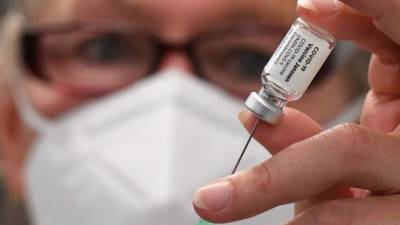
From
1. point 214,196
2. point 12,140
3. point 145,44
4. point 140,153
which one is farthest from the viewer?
point 12,140

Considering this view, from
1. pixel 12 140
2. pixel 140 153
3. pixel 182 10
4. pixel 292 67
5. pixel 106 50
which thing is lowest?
pixel 12 140

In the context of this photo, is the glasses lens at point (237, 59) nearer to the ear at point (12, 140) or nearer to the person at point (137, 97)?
the person at point (137, 97)

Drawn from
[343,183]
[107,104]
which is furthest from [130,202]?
[343,183]

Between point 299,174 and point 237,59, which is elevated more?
point 299,174

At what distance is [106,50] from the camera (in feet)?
5.07

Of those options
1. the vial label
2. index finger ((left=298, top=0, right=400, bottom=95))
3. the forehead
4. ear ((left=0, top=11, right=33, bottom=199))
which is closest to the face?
the forehead

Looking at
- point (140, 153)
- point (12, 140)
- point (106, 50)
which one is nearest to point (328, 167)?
point (140, 153)

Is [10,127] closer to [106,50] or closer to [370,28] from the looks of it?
[106,50]

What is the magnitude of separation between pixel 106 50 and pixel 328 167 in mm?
936

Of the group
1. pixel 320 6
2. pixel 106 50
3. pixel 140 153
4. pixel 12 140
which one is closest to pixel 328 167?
pixel 320 6

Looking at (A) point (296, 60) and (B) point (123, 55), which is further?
(B) point (123, 55)

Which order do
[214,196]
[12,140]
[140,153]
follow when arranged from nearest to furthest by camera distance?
[214,196] → [140,153] → [12,140]

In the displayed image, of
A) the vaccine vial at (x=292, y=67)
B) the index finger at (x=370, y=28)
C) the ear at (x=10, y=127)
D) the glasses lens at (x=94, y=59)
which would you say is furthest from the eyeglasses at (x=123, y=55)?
the vaccine vial at (x=292, y=67)

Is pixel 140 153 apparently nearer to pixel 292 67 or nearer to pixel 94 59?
pixel 94 59
